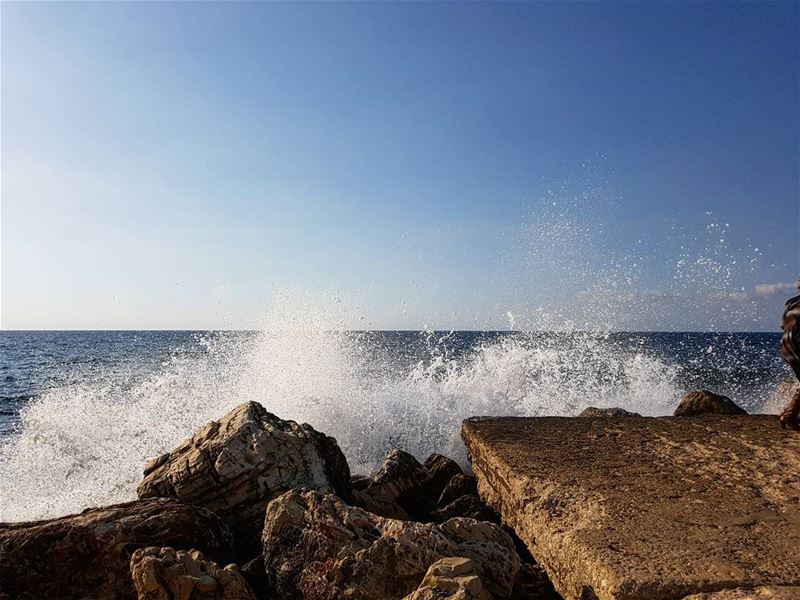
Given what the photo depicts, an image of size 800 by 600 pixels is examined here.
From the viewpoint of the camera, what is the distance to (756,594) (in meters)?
1.90

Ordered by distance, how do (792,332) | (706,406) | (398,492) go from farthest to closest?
(706,406)
(398,492)
(792,332)

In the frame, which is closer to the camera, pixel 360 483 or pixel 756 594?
pixel 756 594

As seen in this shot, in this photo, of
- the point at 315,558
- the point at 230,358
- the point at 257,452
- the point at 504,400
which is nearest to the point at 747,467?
the point at 315,558

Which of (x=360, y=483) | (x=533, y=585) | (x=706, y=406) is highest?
(x=706, y=406)

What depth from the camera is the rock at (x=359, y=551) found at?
2.24 meters

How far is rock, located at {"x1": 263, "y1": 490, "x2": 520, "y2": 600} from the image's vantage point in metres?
2.24

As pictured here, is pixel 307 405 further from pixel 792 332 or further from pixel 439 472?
pixel 792 332

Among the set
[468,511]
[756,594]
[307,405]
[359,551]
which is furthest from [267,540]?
[307,405]

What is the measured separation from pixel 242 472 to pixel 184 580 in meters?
1.26

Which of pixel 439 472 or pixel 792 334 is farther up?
pixel 792 334

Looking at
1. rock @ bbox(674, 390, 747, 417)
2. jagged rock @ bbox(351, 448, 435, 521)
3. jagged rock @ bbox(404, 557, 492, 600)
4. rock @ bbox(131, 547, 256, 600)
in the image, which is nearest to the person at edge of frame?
rock @ bbox(674, 390, 747, 417)

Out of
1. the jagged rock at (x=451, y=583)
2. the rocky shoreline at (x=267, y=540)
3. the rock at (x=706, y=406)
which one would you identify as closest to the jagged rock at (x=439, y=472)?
the rocky shoreline at (x=267, y=540)

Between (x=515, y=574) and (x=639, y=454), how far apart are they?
1.61m

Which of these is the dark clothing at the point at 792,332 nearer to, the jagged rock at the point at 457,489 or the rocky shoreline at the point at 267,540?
the rocky shoreline at the point at 267,540
